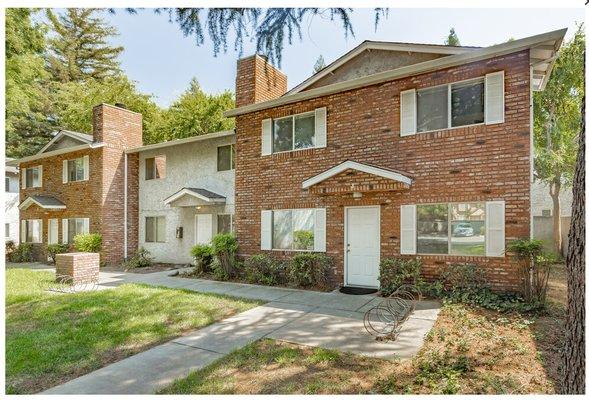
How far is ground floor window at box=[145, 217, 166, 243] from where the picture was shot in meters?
16.1

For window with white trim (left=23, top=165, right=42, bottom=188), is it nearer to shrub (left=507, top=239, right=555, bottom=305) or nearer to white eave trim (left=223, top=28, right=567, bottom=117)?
white eave trim (left=223, top=28, right=567, bottom=117)

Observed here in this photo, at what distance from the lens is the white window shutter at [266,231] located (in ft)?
36.3

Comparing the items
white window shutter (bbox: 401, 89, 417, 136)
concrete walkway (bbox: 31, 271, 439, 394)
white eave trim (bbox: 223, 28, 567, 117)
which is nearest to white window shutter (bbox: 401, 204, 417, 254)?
concrete walkway (bbox: 31, 271, 439, 394)

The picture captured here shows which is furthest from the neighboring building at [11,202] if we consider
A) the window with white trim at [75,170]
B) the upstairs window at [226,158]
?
the upstairs window at [226,158]

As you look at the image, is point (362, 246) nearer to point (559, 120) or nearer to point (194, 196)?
point (194, 196)

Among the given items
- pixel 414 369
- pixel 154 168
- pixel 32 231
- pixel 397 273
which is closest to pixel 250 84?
pixel 154 168

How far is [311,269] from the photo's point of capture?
9883mm

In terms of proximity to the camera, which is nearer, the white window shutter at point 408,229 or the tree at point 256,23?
the tree at point 256,23

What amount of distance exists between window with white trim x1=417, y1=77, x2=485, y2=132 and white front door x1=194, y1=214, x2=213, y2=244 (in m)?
9.24

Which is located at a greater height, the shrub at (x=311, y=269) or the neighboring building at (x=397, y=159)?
the neighboring building at (x=397, y=159)

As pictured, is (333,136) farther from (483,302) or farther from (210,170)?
(210,170)

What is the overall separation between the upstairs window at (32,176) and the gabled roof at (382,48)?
16240 mm

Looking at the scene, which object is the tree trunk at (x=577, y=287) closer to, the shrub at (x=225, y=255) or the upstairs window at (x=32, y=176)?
the shrub at (x=225, y=255)

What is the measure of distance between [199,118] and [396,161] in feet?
69.6
